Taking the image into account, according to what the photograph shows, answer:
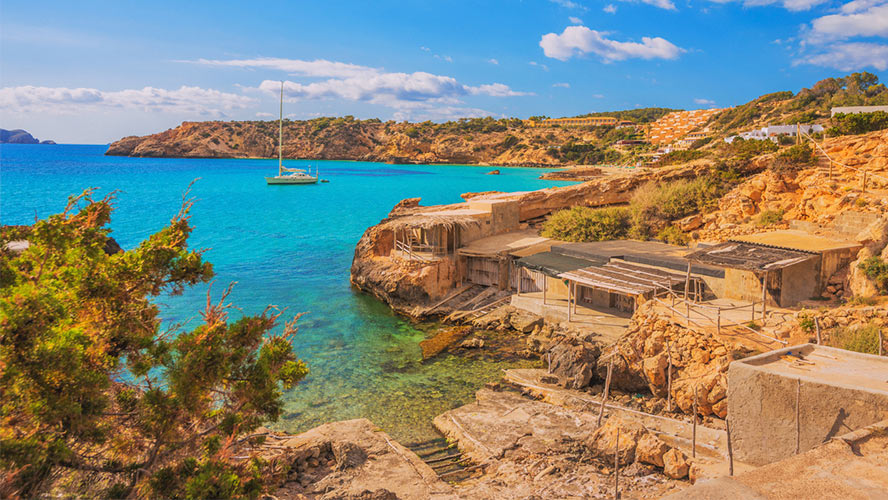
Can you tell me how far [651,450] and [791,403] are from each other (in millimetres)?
2462

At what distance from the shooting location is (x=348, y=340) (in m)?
18.2

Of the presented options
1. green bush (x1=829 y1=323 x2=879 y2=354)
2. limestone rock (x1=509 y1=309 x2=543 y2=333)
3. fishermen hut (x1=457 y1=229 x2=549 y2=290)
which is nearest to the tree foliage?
green bush (x1=829 y1=323 x2=879 y2=354)

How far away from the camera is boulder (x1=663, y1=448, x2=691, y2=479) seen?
8656mm

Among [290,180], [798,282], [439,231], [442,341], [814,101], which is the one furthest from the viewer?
[290,180]

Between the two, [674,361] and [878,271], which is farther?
[878,271]

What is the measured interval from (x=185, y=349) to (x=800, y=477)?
5.59 m

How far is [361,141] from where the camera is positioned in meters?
136

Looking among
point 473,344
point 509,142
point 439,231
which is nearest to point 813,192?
point 473,344

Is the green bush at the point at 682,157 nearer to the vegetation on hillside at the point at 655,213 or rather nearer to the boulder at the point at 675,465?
the vegetation on hillside at the point at 655,213

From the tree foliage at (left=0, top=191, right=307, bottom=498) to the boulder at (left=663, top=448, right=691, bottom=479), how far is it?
6.12 m

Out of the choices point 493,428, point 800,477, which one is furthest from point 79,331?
point 493,428

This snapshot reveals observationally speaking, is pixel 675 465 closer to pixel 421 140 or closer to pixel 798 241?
pixel 798 241

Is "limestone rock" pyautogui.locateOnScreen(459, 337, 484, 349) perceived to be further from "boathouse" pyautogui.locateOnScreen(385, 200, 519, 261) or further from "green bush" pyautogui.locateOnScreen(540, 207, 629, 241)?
"green bush" pyautogui.locateOnScreen(540, 207, 629, 241)

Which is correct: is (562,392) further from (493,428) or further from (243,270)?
(243,270)
